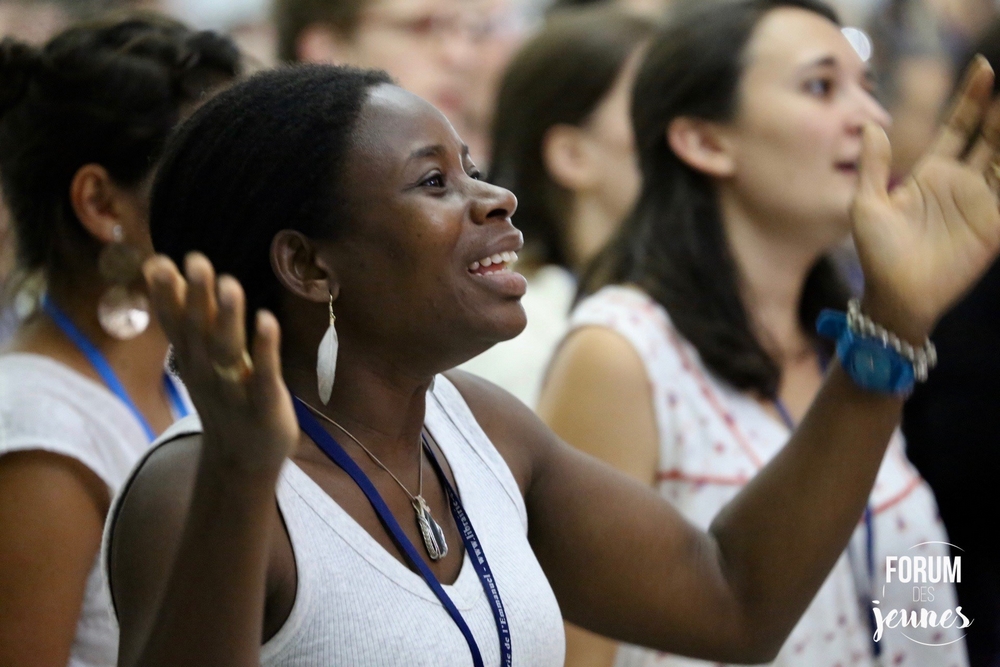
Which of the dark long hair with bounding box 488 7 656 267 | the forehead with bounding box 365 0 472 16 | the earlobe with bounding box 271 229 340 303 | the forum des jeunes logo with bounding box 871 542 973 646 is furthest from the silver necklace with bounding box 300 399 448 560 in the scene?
the forehead with bounding box 365 0 472 16

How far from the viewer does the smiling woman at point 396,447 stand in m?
1.23

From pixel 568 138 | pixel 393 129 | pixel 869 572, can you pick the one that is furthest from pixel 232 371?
pixel 568 138

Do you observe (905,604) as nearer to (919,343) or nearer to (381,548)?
(919,343)

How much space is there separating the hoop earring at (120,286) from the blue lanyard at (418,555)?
0.69 m

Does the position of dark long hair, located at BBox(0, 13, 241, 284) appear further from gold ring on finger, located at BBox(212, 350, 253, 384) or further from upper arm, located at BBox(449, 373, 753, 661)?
gold ring on finger, located at BBox(212, 350, 253, 384)

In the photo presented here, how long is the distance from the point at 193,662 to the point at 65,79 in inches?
52.4

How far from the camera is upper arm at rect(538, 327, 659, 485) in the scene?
97.7 inches

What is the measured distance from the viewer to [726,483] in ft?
8.21

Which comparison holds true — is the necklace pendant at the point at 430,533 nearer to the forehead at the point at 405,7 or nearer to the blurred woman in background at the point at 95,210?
the blurred woman in background at the point at 95,210

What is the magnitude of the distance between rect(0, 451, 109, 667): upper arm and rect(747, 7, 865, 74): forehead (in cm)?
180

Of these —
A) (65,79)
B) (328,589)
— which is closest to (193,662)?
(328,589)

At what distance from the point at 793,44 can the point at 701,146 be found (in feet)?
1.02

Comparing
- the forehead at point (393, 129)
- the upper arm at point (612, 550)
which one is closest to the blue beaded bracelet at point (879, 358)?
the upper arm at point (612, 550)

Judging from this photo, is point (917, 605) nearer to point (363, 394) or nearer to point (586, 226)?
point (363, 394)
